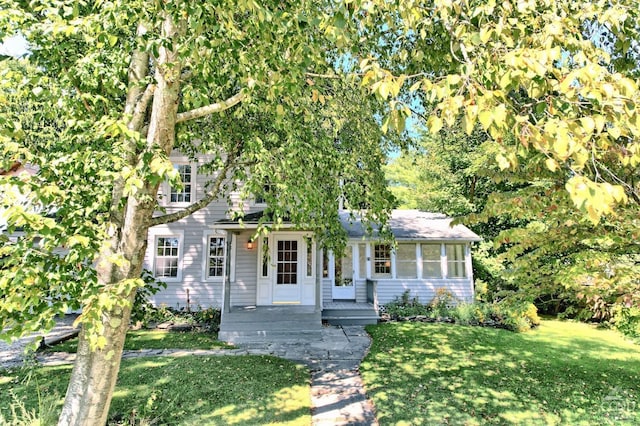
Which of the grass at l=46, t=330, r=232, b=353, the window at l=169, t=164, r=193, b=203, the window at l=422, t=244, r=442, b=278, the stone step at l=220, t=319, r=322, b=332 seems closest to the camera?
the grass at l=46, t=330, r=232, b=353

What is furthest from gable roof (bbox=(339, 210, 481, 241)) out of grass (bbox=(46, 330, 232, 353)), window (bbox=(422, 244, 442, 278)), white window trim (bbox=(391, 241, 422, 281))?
grass (bbox=(46, 330, 232, 353))

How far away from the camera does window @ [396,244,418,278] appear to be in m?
14.2

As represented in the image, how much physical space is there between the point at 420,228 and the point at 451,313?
3.95 metres

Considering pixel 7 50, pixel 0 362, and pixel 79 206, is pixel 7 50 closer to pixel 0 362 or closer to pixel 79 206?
pixel 79 206

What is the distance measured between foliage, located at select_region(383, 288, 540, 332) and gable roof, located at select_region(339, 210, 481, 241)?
7.10 ft

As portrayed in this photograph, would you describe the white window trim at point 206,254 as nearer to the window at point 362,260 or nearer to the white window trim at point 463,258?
the window at point 362,260

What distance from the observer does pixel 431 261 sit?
14305 mm

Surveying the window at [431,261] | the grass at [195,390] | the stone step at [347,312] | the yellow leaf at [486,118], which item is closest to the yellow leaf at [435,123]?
the yellow leaf at [486,118]

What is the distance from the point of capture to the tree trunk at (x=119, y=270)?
3.33 meters

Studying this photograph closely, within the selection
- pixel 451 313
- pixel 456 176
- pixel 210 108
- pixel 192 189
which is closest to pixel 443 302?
pixel 451 313

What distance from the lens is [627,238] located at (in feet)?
10.4

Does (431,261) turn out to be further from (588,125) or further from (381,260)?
(588,125)

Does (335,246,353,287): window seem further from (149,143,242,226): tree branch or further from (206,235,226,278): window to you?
(149,143,242,226): tree branch

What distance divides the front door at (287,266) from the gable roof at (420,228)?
2186 millimetres
